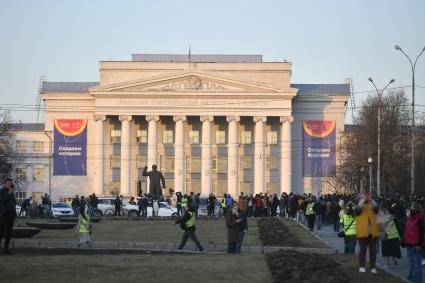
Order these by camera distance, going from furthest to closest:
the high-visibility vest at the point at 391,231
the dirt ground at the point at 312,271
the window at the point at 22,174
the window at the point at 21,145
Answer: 1. the window at the point at 21,145
2. the window at the point at 22,174
3. the high-visibility vest at the point at 391,231
4. the dirt ground at the point at 312,271

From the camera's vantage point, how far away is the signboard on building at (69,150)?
336ft

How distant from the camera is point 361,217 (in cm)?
2245

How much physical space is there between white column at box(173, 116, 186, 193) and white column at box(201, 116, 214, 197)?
2102 millimetres

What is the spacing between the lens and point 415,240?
74.8ft

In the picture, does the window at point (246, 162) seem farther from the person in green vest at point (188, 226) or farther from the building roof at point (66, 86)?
the person in green vest at point (188, 226)

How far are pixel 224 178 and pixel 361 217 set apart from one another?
86.6m

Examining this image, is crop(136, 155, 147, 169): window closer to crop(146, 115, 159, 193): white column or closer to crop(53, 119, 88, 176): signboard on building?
crop(146, 115, 159, 193): white column

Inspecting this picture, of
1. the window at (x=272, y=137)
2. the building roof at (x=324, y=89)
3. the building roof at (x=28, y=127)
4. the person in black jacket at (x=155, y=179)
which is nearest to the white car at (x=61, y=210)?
the person in black jacket at (x=155, y=179)

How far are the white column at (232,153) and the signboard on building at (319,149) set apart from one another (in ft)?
23.5

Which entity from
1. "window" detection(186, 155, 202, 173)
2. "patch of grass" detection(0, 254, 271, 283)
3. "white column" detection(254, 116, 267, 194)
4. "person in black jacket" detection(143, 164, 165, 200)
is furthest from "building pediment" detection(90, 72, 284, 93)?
"patch of grass" detection(0, 254, 271, 283)

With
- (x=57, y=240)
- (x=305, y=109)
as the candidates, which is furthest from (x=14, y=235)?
(x=305, y=109)

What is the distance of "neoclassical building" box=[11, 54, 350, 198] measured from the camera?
343ft

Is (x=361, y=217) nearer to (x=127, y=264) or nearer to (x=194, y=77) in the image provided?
(x=127, y=264)

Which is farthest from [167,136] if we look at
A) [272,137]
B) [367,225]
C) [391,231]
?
[367,225]
